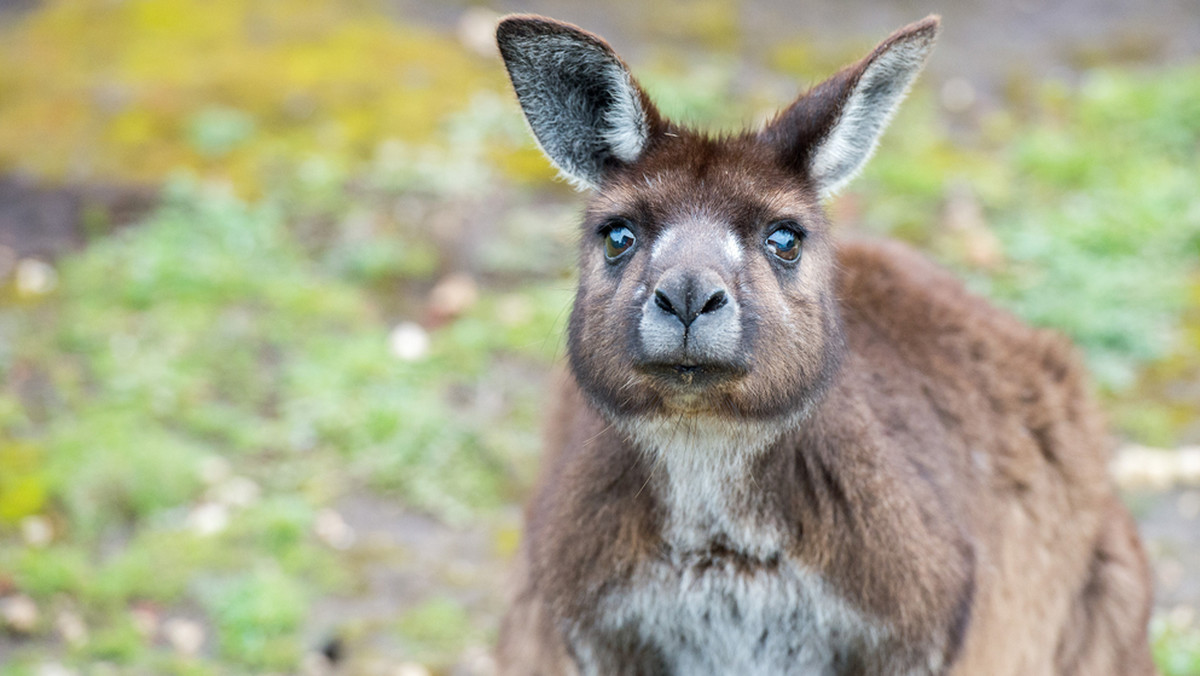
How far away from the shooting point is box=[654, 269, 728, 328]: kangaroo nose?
3.09 meters

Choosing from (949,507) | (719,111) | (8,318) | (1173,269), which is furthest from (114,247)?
(1173,269)

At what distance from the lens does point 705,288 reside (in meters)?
3.10

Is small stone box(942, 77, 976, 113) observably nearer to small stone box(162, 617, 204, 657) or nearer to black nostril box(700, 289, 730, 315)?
small stone box(162, 617, 204, 657)

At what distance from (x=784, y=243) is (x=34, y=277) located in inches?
221

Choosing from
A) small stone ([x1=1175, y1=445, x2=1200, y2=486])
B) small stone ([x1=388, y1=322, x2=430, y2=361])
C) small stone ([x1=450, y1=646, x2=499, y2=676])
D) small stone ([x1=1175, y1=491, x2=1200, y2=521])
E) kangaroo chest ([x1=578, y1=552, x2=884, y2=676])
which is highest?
kangaroo chest ([x1=578, y1=552, x2=884, y2=676])

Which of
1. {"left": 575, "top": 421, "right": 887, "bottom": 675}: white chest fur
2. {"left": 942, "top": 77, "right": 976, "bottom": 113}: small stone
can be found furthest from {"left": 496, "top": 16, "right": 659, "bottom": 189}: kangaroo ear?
{"left": 942, "top": 77, "right": 976, "bottom": 113}: small stone

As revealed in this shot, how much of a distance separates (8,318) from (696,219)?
528cm

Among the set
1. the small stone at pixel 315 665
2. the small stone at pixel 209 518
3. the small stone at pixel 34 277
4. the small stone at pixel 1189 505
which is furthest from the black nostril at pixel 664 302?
the small stone at pixel 34 277

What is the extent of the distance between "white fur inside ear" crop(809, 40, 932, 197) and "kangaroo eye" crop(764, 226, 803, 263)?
22 cm

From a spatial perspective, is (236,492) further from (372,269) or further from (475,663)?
(372,269)

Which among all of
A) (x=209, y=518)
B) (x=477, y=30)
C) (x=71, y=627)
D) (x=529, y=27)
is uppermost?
(x=529, y=27)

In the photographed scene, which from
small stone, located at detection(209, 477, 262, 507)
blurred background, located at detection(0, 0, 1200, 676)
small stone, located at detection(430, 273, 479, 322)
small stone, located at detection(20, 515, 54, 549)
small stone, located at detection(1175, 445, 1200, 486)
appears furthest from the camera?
small stone, located at detection(430, 273, 479, 322)

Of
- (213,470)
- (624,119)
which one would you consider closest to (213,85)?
(213,470)

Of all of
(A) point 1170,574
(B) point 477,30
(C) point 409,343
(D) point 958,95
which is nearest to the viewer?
(A) point 1170,574
